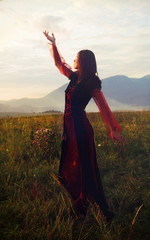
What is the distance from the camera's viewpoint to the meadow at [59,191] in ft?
9.31

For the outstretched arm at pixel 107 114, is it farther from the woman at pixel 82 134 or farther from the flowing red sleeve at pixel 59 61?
the flowing red sleeve at pixel 59 61

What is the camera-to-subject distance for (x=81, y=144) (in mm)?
3168

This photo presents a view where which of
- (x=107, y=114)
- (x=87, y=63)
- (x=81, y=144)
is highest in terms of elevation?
(x=87, y=63)

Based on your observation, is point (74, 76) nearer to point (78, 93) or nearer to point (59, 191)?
point (78, 93)

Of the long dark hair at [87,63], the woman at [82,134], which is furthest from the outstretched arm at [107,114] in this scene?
the long dark hair at [87,63]

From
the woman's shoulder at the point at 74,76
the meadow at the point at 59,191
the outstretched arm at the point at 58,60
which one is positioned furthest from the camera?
the outstretched arm at the point at 58,60

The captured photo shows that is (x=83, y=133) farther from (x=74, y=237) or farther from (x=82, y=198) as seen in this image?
(x=74, y=237)

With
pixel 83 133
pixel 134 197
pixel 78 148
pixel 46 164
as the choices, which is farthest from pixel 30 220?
pixel 46 164

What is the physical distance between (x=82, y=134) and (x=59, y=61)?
1.24m

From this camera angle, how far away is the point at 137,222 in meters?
3.13

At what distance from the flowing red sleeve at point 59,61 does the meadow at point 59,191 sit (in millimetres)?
1674

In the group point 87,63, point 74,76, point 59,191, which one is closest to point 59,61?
point 74,76

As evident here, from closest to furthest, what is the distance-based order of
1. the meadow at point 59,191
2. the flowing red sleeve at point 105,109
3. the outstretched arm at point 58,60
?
the meadow at point 59,191
the flowing red sleeve at point 105,109
the outstretched arm at point 58,60

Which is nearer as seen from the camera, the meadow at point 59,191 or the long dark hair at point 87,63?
the meadow at point 59,191
